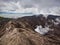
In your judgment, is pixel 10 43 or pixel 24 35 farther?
pixel 24 35

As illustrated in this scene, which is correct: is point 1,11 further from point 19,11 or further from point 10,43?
point 10,43

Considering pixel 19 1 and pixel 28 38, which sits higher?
pixel 19 1

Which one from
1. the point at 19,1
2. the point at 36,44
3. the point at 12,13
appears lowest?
the point at 36,44

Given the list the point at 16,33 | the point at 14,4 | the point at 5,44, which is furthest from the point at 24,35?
the point at 14,4

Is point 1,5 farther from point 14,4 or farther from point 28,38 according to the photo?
point 28,38

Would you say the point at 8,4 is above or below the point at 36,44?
above

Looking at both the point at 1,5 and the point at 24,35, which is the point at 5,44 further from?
the point at 1,5

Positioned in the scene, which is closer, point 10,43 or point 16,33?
point 10,43

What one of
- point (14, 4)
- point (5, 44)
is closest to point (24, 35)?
point (5, 44)

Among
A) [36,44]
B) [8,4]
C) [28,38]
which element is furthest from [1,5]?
[36,44]
